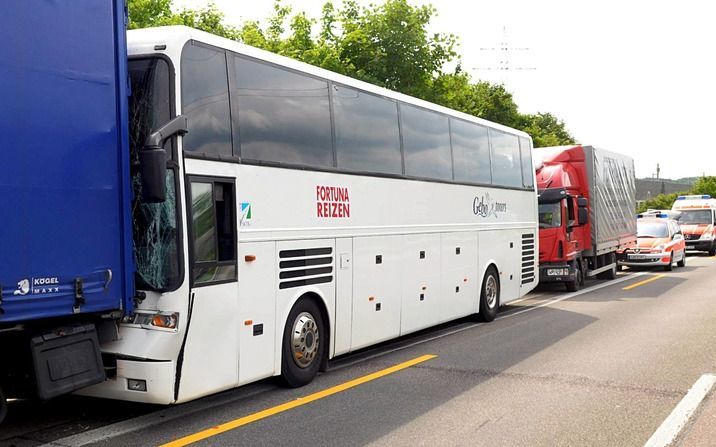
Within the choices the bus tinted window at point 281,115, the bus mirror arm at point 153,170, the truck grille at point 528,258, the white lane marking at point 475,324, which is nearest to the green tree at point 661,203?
the white lane marking at point 475,324

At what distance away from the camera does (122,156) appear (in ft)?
19.2

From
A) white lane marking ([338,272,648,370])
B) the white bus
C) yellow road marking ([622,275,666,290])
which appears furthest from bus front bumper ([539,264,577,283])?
the white bus

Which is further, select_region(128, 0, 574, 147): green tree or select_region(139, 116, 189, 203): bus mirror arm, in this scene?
select_region(128, 0, 574, 147): green tree

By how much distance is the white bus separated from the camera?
620 centimetres

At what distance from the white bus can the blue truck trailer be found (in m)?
0.43

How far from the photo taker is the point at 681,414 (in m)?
6.82

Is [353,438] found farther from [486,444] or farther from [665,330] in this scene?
[665,330]

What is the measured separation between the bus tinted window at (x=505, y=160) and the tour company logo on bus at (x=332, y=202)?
18.0 feet

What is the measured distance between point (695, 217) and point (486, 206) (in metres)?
27.1

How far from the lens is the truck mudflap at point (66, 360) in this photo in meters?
5.22

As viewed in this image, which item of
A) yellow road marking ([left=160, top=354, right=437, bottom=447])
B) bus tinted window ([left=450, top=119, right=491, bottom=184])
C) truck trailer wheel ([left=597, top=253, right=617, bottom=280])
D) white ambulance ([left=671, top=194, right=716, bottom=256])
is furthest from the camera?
white ambulance ([left=671, top=194, right=716, bottom=256])

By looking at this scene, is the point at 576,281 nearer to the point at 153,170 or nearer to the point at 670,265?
the point at 670,265

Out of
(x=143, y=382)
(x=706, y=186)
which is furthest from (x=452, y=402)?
(x=706, y=186)

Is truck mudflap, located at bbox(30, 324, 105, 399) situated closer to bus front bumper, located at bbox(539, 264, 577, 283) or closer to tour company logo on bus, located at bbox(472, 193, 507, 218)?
tour company logo on bus, located at bbox(472, 193, 507, 218)
